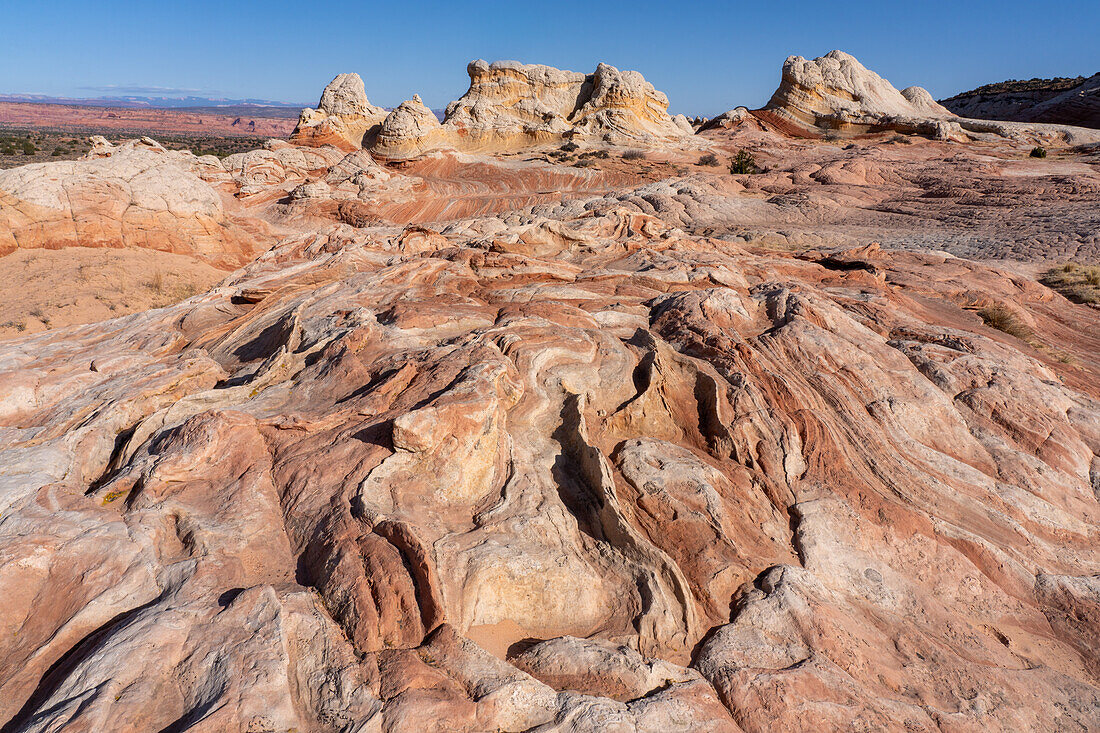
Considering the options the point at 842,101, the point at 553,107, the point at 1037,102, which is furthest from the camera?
the point at 1037,102

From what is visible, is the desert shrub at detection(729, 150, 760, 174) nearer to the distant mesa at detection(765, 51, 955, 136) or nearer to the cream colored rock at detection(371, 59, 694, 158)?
the cream colored rock at detection(371, 59, 694, 158)

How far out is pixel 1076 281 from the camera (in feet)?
49.7

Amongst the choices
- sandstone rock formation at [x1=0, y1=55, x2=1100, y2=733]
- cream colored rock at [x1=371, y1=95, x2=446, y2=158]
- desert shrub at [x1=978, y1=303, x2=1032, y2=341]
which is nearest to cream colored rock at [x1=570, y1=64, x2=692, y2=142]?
cream colored rock at [x1=371, y1=95, x2=446, y2=158]

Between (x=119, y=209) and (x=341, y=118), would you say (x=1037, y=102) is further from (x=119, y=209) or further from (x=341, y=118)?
(x=119, y=209)

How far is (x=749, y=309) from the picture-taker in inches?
432

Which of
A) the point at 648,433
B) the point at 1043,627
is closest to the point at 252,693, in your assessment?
the point at 648,433

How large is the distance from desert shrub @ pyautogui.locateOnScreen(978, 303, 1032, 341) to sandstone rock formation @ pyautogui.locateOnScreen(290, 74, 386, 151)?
3437 cm

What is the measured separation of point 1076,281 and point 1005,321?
17.5 feet

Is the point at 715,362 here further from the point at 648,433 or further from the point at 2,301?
the point at 2,301

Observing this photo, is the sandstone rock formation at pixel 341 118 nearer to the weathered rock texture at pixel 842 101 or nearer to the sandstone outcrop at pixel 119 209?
the sandstone outcrop at pixel 119 209

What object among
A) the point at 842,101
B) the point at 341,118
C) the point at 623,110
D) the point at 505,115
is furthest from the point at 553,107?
the point at 842,101

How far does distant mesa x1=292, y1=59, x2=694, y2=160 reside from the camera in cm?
3609

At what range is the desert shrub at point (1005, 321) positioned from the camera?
1188 cm

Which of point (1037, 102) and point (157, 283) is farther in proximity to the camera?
point (1037, 102)
